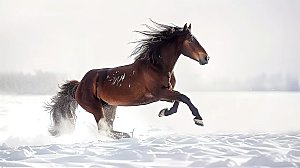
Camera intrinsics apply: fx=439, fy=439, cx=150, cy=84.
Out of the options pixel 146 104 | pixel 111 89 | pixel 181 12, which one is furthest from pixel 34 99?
pixel 181 12

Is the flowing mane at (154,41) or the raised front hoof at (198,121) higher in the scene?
the flowing mane at (154,41)

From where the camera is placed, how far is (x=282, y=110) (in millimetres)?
1467

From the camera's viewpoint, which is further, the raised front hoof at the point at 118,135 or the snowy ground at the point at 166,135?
the raised front hoof at the point at 118,135

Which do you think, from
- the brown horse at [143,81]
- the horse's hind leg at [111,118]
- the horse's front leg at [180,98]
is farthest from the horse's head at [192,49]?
the horse's hind leg at [111,118]

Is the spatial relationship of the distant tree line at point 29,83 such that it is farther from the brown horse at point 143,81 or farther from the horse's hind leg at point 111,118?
the horse's hind leg at point 111,118

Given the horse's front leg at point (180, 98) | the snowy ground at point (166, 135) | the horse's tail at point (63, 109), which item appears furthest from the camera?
the horse's tail at point (63, 109)

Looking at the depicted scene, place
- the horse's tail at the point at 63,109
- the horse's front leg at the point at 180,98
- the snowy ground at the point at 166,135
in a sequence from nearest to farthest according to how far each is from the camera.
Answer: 1. the snowy ground at the point at 166,135
2. the horse's front leg at the point at 180,98
3. the horse's tail at the point at 63,109

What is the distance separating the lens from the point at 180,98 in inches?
56.3

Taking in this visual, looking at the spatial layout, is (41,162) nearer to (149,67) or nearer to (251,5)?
(149,67)

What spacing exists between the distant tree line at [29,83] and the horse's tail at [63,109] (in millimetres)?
32

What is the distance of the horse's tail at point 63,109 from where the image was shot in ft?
5.05

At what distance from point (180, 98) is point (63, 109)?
17.0 inches

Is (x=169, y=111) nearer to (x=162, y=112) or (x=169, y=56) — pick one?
(x=162, y=112)

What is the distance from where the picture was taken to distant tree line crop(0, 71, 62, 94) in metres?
1.52
